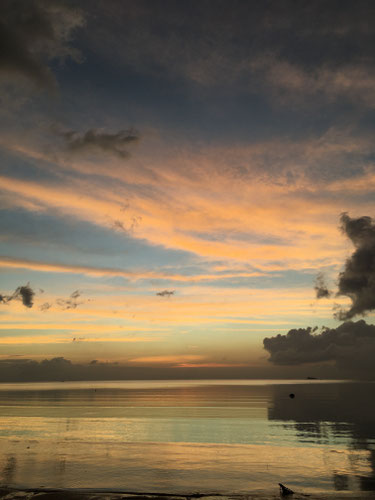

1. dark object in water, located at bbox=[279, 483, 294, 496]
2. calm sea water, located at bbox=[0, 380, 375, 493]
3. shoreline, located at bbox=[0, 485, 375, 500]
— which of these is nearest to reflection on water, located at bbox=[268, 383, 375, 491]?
calm sea water, located at bbox=[0, 380, 375, 493]

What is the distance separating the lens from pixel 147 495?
29.1 m

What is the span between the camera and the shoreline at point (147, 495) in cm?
2834

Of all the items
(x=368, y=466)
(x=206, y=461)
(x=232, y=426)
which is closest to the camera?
(x=368, y=466)

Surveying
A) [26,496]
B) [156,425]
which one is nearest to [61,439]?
[156,425]

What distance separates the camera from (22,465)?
39.8m

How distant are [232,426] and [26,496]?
4560cm

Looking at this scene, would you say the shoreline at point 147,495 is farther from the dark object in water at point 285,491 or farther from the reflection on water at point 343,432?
the reflection on water at point 343,432

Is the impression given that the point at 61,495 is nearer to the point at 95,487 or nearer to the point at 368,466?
the point at 95,487

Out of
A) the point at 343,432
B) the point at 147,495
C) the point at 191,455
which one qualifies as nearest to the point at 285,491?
Result: the point at 147,495

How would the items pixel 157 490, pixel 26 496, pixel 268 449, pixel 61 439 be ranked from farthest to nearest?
1. pixel 61 439
2. pixel 268 449
3. pixel 157 490
4. pixel 26 496

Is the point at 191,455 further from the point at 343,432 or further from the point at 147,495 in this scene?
the point at 343,432

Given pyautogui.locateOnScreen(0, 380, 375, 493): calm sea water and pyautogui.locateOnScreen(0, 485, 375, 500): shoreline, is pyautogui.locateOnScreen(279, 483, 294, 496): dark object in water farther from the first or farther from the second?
pyautogui.locateOnScreen(0, 380, 375, 493): calm sea water

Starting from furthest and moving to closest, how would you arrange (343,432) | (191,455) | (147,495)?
(343,432) < (191,455) < (147,495)

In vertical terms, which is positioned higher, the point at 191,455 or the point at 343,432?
the point at 191,455
